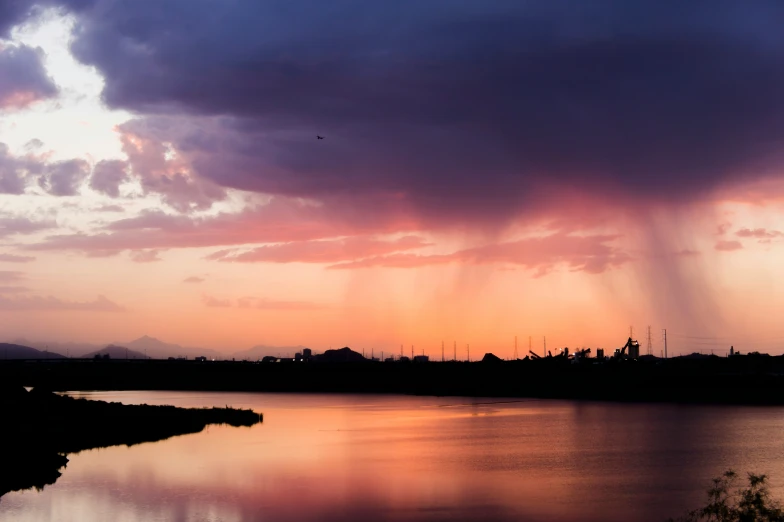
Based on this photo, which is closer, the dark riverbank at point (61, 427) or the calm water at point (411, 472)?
the calm water at point (411, 472)

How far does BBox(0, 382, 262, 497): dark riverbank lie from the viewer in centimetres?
5978

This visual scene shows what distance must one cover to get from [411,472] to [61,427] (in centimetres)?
3669

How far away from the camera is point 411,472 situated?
64.9m

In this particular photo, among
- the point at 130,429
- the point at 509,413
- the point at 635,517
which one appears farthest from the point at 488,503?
the point at 509,413

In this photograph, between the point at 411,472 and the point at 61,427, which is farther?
the point at 61,427

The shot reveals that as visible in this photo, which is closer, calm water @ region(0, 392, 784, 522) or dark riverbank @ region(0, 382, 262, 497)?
calm water @ region(0, 392, 784, 522)

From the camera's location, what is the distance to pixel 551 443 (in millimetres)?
85500

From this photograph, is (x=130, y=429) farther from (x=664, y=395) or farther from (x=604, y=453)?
(x=664, y=395)

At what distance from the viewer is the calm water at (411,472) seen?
48812 mm

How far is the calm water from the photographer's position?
4881 cm

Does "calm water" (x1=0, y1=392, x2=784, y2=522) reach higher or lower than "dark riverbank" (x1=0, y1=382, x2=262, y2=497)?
lower

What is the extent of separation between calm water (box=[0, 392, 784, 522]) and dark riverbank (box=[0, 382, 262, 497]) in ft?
8.08

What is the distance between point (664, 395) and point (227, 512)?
157837 mm

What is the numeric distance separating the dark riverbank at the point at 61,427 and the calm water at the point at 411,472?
2461 millimetres
